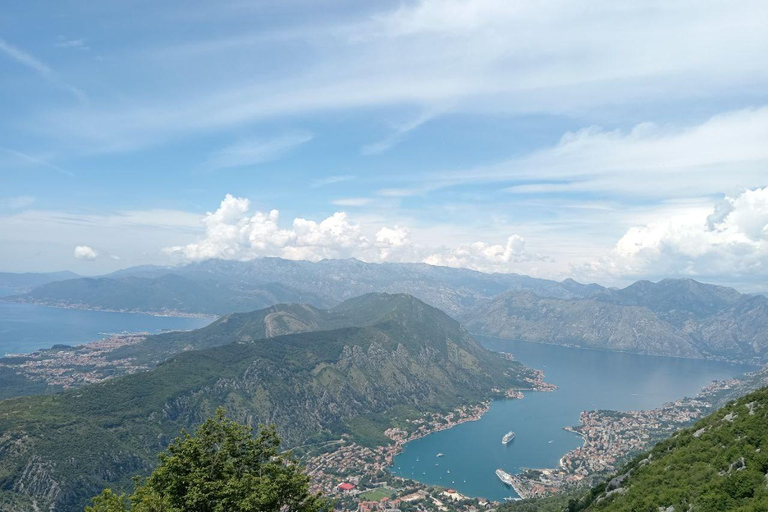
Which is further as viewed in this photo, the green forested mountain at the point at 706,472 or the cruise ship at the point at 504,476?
the cruise ship at the point at 504,476

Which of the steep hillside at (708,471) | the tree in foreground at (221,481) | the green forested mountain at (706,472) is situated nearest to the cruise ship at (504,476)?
the green forested mountain at (706,472)

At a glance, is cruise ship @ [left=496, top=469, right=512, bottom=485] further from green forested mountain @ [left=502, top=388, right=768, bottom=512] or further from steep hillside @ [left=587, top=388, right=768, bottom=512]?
steep hillside @ [left=587, top=388, right=768, bottom=512]

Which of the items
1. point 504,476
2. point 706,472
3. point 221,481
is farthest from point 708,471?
point 504,476

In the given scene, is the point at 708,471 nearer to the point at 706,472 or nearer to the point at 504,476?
the point at 706,472

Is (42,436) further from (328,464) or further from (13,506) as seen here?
(328,464)

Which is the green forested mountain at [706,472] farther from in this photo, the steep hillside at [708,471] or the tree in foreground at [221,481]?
the tree in foreground at [221,481]

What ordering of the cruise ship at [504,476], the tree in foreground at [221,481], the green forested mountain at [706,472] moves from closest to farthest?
the tree in foreground at [221,481] < the green forested mountain at [706,472] < the cruise ship at [504,476]
